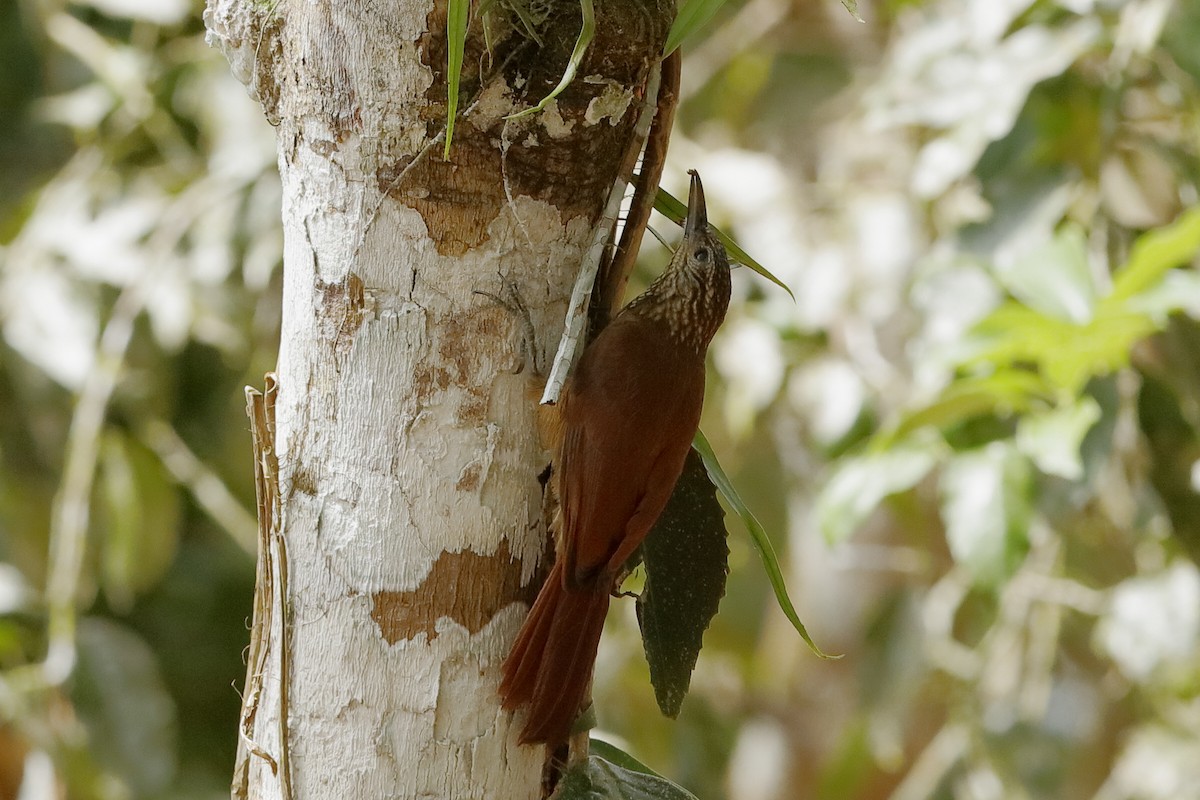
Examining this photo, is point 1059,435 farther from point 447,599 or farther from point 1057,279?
point 447,599

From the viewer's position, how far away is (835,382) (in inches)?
83.0

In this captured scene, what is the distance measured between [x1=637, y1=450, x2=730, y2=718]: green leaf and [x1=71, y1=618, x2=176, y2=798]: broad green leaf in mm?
1292

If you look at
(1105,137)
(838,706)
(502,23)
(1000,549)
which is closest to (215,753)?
(838,706)

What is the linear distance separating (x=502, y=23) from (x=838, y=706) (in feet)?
9.37

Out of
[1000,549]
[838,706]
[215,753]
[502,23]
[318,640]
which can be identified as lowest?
Answer: [215,753]

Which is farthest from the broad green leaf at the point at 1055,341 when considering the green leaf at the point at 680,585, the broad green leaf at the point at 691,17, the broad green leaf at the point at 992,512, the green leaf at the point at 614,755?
the broad green leaf at the point at 691,17

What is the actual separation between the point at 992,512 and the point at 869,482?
166 millimetres

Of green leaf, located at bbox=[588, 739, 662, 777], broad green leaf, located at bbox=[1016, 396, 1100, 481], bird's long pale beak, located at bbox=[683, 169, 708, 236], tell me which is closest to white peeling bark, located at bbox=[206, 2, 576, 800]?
green leaf, located at bbox=[588, 739, 662, 777]

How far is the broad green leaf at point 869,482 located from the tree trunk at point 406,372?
2.80ft

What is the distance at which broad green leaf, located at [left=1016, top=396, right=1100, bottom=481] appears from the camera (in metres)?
1.43

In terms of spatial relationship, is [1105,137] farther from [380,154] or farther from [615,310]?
[380,154]

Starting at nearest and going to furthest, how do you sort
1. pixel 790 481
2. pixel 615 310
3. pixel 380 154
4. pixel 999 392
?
pixel 380 154 → pixel 615 310 → pixel 999 392 → pixel 790 481

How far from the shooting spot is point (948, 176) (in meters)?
1.87

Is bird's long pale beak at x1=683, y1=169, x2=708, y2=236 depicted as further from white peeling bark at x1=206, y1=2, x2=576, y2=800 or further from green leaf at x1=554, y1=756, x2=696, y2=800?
green leaf at x1=554, y1=756, x2=696, y2=800
